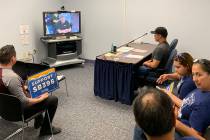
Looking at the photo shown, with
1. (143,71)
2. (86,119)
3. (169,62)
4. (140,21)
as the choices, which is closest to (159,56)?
(169,62)

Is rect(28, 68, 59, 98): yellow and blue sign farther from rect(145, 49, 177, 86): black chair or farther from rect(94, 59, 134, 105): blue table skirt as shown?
rect(145, 49, 177, 86): black chair

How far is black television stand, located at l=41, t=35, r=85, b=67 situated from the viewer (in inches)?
211

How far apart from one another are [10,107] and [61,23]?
3.26 metres

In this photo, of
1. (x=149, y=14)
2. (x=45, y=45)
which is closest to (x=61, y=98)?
(x=45, y=45)

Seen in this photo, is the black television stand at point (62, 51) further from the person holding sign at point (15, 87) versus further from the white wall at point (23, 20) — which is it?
the person holding sign at point (15, 87)

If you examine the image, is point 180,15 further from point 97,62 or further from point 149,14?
point 97,62

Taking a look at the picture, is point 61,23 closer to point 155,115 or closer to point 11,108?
point 11,108

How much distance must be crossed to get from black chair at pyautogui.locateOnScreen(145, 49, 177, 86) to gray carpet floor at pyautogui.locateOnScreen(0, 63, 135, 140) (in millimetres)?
580

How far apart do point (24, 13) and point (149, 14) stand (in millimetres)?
2514

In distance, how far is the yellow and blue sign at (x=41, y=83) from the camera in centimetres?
276

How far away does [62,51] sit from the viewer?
5500 millimetres

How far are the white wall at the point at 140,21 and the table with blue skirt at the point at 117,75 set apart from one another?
3.94 ft

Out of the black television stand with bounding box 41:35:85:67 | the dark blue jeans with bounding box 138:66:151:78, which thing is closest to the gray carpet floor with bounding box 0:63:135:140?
the dark blue jeans with bounding box 138:66:151:78

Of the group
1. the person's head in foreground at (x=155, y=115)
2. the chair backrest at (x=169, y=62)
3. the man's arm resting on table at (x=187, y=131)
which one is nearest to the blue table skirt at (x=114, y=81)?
the chair backrest at (x=169, y=62)
